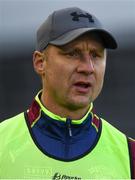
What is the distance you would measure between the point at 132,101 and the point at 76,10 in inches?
263

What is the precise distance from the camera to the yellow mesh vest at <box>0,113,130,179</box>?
142 inches

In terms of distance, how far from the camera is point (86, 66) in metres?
3.59

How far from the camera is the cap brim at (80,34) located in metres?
3.60

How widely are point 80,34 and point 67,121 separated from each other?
369mm

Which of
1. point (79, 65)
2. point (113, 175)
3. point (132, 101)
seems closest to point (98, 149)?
point (113, 175)

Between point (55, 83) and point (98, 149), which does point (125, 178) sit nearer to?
point (98, 149)

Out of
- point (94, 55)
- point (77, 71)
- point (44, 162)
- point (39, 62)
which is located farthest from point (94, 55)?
point (44, 162)

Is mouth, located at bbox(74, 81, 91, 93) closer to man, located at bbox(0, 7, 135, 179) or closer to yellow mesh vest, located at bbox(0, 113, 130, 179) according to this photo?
man, located at bbox(0, 7, 135, 179)

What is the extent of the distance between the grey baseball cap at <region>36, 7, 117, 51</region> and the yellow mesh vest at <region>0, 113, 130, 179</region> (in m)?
0.38

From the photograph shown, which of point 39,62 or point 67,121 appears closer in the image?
point 67,121

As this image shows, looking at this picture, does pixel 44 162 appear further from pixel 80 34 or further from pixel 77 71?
pixel 80 34

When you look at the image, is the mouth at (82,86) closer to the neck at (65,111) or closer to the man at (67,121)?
the man at (67,121)

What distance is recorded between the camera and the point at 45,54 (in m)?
3.72

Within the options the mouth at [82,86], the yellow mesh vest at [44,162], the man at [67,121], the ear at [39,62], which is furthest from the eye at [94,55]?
the yellow mesh vest at [44,162]
